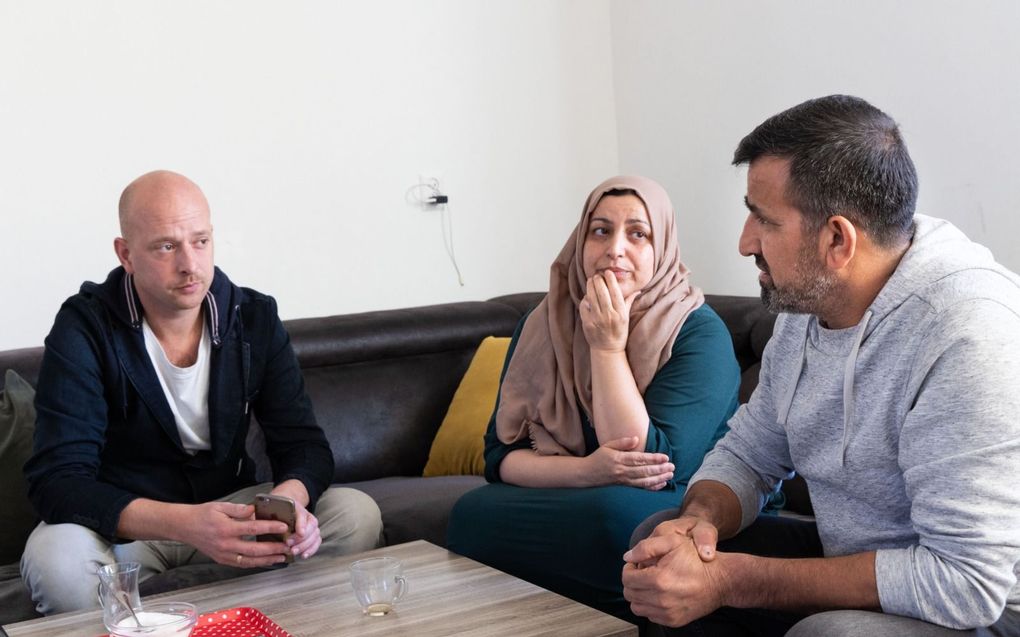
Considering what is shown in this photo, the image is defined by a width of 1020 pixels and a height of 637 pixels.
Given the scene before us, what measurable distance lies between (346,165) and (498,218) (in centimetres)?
60

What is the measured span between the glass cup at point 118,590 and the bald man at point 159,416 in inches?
19.2

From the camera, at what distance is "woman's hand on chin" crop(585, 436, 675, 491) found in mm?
2293

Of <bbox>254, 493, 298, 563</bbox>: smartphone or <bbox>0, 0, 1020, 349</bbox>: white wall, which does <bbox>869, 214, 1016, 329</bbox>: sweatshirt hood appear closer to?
<bbox>254, 493, 298, 563</bbox>: smartphone

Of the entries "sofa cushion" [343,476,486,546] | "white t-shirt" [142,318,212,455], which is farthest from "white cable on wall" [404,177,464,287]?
"white t-shirt" [142,318,212,455]

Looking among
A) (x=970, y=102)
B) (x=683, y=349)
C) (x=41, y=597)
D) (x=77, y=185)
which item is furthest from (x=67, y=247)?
(x=970, y=102)

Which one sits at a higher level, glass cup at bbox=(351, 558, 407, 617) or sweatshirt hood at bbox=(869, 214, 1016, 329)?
sweatshirt hood at bbox=(869, 214, 1016, 329)

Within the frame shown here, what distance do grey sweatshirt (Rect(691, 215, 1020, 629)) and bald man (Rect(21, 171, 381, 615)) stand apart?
3.35 feet

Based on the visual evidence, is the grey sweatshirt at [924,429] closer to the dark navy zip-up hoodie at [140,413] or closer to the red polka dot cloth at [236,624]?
the red polka dot cloth at [236,624]

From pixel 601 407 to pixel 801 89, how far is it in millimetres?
1431

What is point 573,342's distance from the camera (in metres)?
2.60

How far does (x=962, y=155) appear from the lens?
9.52ft

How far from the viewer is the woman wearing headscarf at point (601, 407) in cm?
229

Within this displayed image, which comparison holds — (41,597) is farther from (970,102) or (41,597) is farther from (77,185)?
(970,102)

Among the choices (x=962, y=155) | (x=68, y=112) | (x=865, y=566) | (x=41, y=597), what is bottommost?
(x=41, y=597)
